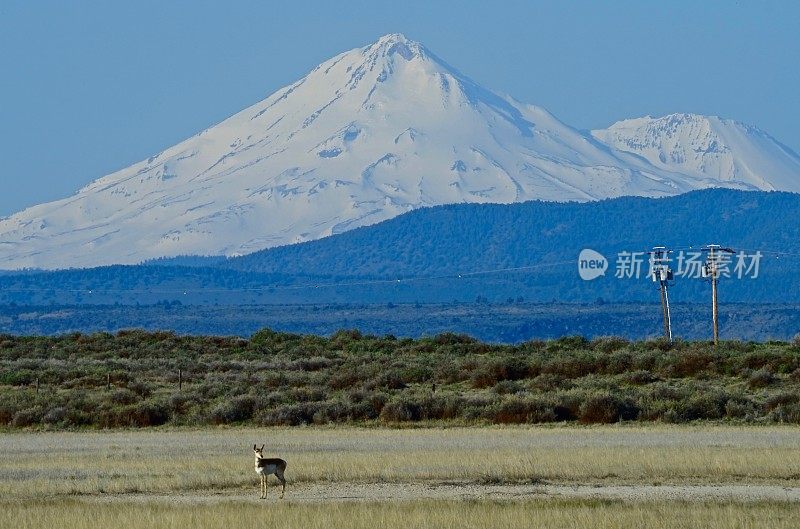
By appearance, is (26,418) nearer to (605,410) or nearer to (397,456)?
(605,410)

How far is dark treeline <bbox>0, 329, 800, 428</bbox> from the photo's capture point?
1364 inches

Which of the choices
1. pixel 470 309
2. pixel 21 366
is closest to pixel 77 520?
pixel 21 366

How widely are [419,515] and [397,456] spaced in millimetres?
6896

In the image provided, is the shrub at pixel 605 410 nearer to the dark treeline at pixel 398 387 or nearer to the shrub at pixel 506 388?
the dark treeline at pixel 398 387

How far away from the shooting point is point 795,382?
41.0 m

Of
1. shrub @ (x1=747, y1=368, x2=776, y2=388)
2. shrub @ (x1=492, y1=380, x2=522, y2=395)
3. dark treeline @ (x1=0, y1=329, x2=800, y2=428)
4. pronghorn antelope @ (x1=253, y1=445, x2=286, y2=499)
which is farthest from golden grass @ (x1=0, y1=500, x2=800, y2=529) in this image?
shrub @ (x1=747, y1=368, x2=776, y2=388)

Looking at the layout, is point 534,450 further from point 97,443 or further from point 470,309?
point 470,309

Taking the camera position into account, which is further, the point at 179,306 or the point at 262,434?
the point at 179,306

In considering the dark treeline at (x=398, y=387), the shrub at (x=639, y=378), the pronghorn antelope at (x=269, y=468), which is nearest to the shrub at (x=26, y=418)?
the dark treeline at (x=398, y=387)

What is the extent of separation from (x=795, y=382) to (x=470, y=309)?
119697mm

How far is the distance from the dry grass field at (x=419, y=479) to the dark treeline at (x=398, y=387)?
3.05 meters

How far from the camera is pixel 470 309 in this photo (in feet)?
527

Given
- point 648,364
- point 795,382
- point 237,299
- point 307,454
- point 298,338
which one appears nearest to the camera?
point 307,454

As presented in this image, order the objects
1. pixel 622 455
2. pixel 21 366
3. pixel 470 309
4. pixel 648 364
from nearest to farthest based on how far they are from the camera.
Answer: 1. pixel 622 455
2. pixel 648 364
3. pixel 21 366
4. pixel 470 309
